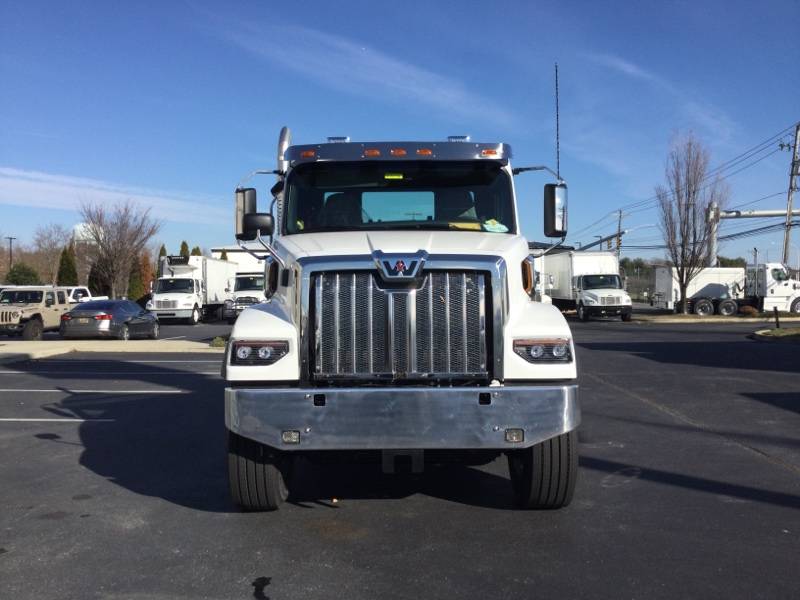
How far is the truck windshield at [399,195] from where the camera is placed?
6492 millimetres

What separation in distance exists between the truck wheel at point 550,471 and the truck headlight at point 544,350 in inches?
22.2

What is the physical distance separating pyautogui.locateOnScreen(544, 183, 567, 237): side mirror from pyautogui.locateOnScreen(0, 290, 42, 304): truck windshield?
863 inches

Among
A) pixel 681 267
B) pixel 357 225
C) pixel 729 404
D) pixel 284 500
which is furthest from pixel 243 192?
pixel 681 267

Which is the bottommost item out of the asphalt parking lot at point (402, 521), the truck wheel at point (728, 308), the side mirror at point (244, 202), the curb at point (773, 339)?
the asphalt parking lot at point (402, 521)

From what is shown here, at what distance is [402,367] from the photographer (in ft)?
16.9

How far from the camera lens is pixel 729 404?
1077cm

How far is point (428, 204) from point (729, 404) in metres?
6.41

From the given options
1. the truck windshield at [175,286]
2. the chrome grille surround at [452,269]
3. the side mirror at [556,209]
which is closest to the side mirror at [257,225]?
the chrome grille surround at [452,269]

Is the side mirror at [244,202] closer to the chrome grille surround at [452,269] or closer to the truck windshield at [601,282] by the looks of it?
the chrome grille surround at [452,269]

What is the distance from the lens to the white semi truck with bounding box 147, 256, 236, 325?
114 feet

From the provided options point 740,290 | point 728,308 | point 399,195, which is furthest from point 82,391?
point 740,290

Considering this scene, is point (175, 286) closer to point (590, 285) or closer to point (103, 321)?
point (103, 321)

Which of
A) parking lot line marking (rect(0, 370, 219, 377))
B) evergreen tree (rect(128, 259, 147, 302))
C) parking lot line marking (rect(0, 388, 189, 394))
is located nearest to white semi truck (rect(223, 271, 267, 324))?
evergreen tree (rect(128, 259, 147, 302))

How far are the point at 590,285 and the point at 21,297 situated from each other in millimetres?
24026
